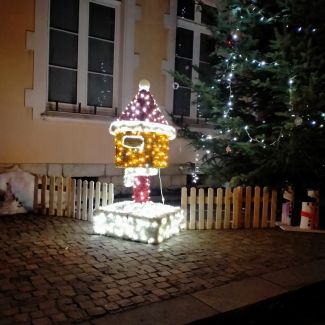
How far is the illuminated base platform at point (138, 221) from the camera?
16.7 feet

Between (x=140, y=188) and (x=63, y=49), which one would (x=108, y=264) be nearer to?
(x=140, y=188)

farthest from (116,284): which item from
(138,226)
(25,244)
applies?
(25,244)

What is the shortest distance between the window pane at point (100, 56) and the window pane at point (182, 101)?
6.73 ft

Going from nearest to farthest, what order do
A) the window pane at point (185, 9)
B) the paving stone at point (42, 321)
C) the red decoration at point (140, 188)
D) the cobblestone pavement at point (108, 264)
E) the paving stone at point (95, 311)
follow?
the paving stone at point (42, 321)
the paving stone at point (95, 311)
the cobblestone pavement at point (108, 264)
the red decoration at point (140, 188)
the window pane at point (185, 9)

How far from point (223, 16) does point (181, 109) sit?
127 inches

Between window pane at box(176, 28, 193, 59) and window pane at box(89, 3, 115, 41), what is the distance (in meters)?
1.94

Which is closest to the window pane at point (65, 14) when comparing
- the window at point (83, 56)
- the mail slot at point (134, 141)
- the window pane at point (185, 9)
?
the window at point (83, 56)

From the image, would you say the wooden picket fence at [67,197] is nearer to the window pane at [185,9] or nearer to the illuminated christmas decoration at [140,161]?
the illuminated christmas decoration at [140,161]

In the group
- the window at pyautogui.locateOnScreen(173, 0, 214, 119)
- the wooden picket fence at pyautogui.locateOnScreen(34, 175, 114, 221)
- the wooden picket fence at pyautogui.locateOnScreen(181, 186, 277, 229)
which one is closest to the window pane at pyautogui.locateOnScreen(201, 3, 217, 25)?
the window at pyautogui.locateOnScreen(173, 0, 214, 119)

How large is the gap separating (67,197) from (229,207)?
9.64 feet

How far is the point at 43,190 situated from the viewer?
6.68 m

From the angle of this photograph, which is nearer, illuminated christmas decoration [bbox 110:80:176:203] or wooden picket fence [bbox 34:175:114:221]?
illuminated christmas decoration [bbox 110:80:176:203]

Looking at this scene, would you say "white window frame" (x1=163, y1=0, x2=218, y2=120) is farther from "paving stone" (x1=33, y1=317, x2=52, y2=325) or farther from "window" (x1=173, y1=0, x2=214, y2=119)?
"paving stone" (x1=33, y1=317, x2=52, y2=325)

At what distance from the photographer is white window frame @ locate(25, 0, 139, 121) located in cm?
744
